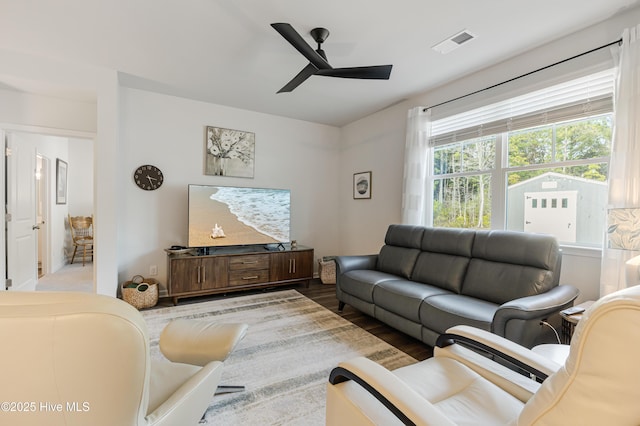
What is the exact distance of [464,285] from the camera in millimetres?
2605

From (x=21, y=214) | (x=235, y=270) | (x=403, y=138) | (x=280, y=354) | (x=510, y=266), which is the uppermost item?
(x=403, y=138)

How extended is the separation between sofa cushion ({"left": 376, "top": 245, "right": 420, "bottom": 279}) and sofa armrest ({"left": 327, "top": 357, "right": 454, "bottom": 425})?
216 cm

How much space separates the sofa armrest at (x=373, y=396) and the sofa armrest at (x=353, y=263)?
2.09m

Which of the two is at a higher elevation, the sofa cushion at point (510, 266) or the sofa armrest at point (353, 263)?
the sofa cushion at point (510, 266)

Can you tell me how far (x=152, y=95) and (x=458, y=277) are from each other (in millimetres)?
4280

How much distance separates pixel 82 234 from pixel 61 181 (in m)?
1.19

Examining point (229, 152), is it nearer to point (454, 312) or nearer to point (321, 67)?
point (321, 67)

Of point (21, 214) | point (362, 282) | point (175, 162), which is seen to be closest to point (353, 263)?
point (362, 282)

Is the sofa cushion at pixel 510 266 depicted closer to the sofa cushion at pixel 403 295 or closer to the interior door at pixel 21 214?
the sofa cushion at pixel 403 295

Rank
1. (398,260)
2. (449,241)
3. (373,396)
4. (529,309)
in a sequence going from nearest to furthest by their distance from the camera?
(373,396) < (529,309) < (449,241) < (398,260)

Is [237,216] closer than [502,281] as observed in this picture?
No

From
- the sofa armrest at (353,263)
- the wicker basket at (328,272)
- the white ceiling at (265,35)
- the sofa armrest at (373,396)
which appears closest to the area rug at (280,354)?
the sofa armrest at (353,263)

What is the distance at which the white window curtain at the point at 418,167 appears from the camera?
353cm

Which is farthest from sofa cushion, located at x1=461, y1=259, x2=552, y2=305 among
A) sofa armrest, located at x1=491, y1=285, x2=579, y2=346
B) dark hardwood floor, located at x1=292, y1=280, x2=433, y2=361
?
dark hardwood floor, located at x1=292, y1=280, x2=433, y2=361
